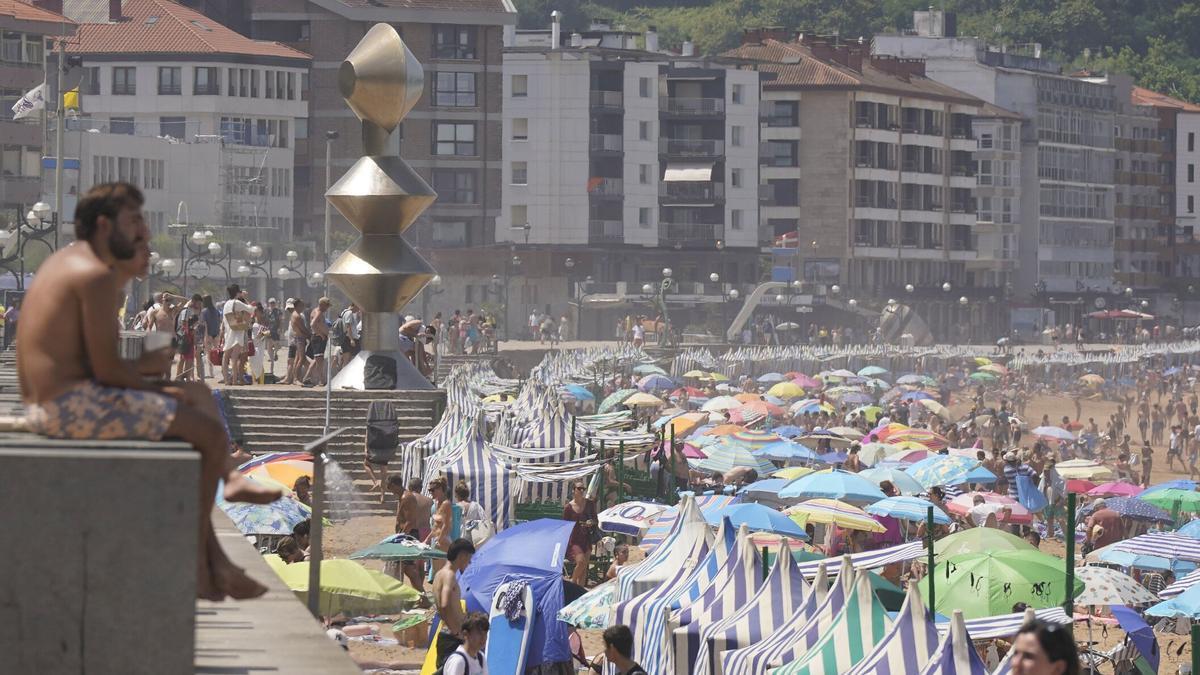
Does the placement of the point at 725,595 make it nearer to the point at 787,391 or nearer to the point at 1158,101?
the point at 787,391

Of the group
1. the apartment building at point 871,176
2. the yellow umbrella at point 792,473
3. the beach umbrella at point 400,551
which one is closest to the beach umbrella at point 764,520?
the beach umbrella at point 400,551

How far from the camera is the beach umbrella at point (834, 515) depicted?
2325cm

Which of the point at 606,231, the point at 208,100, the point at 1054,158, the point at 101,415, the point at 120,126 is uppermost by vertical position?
the point at 1054,158

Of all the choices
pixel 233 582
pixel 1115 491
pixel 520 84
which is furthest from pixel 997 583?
pixel 520 84

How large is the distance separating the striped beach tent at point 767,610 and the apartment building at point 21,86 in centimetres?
6000

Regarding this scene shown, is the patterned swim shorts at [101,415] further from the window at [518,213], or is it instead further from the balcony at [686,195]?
the balcony at [686,195]

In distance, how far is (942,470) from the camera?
30.1 m

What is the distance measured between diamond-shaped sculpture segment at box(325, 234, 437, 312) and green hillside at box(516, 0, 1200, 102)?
124m

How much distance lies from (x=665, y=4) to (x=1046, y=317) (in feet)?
198

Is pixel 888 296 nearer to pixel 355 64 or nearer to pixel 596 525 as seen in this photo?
pixel 355 64

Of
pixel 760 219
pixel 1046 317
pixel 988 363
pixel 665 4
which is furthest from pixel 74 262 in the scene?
pixel 665 4

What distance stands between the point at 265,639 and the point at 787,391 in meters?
49.9

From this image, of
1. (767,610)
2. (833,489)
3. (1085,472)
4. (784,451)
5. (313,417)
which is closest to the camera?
(767,610)

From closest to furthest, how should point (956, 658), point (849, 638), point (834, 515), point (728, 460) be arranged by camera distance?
point (956, 658)
point (849, 638)
point (834, 515)
point (728, 460)
